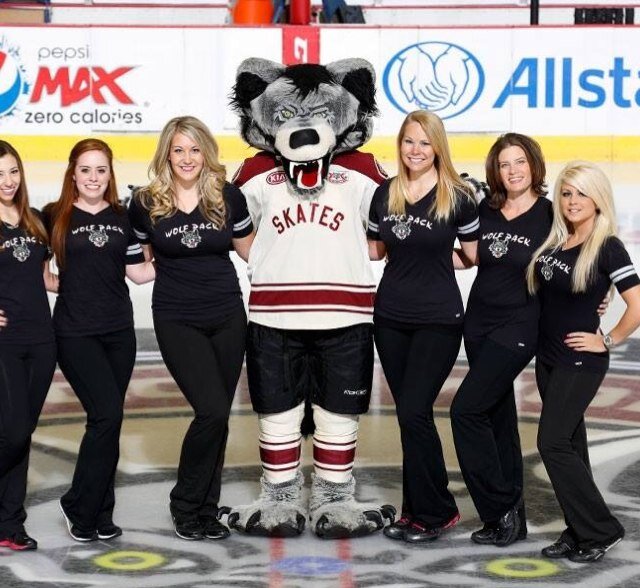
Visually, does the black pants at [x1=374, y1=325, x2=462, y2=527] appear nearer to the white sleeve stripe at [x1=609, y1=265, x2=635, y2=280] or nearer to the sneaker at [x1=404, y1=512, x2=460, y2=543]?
the sneaker at [x1=404, y1=512, x2=460, y2=543]

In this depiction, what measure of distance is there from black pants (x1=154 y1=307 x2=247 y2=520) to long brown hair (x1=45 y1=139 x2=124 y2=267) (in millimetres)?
428

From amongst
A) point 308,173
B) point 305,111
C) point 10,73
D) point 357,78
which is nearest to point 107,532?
point 308,173

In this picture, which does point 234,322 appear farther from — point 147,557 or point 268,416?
point 147,557

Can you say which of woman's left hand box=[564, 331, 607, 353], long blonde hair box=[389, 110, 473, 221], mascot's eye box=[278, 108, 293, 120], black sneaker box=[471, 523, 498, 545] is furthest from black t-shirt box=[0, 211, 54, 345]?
woman's left hand box=[564, 331, 607, 353]

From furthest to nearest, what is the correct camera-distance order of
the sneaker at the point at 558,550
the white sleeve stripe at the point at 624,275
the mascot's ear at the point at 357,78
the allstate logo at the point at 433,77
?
the allstate logo at the point at 433,77 < the mascot's ear at the point at 357,78 < the sneaker at the point at 558,550 < the white sleeve stripe at the point at 624,275

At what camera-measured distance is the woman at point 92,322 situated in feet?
14.9

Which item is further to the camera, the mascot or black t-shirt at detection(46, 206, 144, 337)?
the mascot

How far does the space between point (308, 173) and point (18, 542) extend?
156 centimetres

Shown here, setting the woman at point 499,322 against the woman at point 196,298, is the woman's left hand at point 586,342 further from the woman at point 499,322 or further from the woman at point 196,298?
the woman at point 196,298

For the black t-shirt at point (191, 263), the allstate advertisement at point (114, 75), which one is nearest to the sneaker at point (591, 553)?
the black t-shirt at point (191, 263)

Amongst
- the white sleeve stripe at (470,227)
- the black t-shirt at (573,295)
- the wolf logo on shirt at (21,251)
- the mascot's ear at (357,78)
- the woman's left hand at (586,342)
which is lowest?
the woman's left hand at (586,342)

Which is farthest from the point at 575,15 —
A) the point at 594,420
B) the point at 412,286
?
the point at 412,286

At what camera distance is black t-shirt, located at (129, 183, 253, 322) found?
4625mm

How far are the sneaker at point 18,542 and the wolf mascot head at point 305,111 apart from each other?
1.47m
